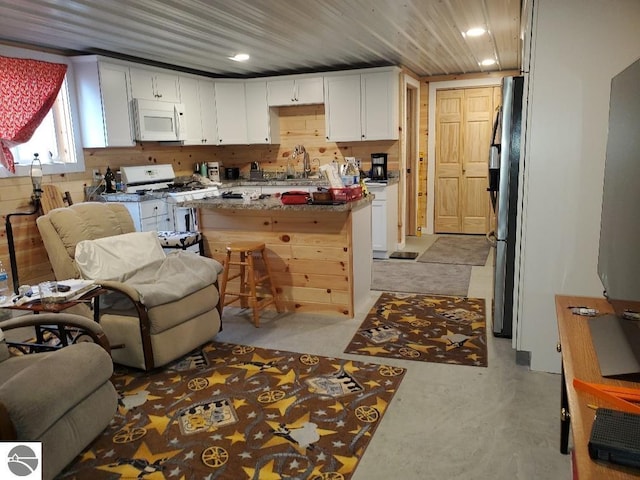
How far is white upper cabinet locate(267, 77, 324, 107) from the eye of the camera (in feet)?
20.6

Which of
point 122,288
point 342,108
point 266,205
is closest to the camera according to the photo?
point 122,288

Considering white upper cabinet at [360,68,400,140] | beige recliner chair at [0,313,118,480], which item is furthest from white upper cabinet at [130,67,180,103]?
beige recliner chair at [0,313,118,480]

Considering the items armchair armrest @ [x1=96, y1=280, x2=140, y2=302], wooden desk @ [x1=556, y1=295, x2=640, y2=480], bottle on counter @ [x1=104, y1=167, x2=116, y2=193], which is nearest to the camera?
wooden desk @ [x1=556, y1=295, x2=640, y2=480]

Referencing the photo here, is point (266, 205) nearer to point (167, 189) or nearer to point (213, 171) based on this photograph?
point (167, 189)

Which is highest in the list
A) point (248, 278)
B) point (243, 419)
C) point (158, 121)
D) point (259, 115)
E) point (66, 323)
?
point (259, 115)

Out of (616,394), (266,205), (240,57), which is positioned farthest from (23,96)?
(616,394)

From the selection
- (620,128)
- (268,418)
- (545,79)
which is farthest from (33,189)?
(620,128)

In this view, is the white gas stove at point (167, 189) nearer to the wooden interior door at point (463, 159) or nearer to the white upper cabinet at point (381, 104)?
the white upper cabinet at point (381, 104)

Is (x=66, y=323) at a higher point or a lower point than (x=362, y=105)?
lower

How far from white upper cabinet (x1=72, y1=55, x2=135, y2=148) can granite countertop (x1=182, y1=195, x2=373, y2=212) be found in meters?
1.40

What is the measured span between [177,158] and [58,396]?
4686 mm

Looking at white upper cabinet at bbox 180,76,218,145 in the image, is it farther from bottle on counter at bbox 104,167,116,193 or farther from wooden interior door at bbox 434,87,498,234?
wooden interior door at bbox 434,87,498,234

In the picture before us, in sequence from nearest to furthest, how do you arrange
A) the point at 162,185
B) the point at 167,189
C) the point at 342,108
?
1. the point at 167,189
2. the point at 162,185
3. the point at 342,108

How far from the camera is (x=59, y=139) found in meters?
4.80
